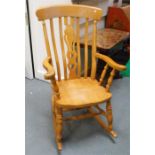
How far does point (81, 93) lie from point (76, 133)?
0.43 meters

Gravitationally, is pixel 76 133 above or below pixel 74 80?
below

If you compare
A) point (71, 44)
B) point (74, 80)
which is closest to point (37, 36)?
point (71, 44)

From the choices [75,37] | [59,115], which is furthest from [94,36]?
[59,115]

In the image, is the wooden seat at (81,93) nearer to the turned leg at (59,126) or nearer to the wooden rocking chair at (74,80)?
the wooden rocking chair at (74,80)

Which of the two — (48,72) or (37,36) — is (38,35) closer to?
(37,36)

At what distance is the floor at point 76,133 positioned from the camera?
6.01 feet

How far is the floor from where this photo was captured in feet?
6.01

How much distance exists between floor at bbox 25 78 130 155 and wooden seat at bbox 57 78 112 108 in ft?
1.37

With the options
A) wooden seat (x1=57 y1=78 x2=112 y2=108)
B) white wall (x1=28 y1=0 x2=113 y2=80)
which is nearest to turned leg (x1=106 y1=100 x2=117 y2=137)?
wooden seat (x1=57 y1=78 x2=112 y2=108)

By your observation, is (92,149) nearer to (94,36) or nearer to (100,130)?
(100,130)

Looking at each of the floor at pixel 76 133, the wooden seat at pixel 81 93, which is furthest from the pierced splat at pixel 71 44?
the floor at pixel 76 133

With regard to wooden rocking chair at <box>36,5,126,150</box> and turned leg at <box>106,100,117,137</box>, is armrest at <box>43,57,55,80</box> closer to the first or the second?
wooden rocking chair at <box>36,5,126,150</box>

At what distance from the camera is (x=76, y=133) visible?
2.01 m
